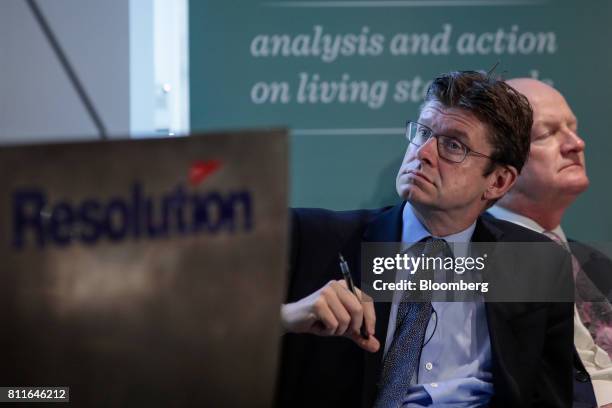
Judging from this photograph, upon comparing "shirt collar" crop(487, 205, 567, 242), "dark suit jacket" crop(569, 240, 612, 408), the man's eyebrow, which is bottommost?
"dark suit jacket" crop(569, 240, 612, 408)

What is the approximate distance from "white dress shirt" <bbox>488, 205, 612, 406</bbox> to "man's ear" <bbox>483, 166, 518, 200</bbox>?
294mm

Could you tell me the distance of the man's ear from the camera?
6.40ft

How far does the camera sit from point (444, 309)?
5.87ft

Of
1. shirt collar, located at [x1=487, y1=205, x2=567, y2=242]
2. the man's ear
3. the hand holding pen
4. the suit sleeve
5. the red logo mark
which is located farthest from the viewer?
shirt collar, located at [x1=487, y1=205, x2=567, y2=242]

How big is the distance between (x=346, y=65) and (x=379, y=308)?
0.85 m

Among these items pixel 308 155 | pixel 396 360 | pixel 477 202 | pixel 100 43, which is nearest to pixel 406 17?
pixel 308 155

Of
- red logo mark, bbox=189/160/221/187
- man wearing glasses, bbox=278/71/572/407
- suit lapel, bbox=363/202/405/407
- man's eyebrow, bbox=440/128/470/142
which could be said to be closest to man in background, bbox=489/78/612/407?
man wearing glasses, bbox=278/71/572/407

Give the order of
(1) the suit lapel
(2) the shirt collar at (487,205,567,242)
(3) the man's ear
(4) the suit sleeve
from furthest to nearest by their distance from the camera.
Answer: (2) the shirt collar at (487,205,567,242), (3) the man's ear, (4) the suit sleeve, (1) the suit lapel

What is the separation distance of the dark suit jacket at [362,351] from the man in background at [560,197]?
345mm

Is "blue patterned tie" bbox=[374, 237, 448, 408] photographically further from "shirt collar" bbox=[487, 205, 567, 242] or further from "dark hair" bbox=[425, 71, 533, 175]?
"shirt collar" bbox=[487, 205, 567, 242]

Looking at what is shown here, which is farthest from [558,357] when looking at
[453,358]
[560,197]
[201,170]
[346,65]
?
[201,170]

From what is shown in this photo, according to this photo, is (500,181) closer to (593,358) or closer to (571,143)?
(571,143)

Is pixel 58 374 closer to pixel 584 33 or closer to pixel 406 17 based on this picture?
pixel 406 17

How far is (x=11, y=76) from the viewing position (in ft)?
6.46
